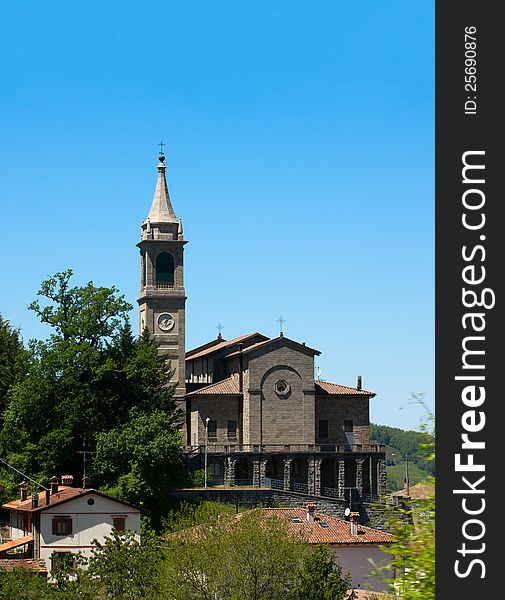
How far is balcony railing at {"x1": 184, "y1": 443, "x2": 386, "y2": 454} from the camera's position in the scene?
78.3 m

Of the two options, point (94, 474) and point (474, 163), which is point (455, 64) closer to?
point (474, 163)

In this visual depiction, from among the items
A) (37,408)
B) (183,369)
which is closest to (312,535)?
(37,408)

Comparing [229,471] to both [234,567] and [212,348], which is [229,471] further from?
[234,567]

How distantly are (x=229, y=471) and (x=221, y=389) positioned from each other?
5.72 m

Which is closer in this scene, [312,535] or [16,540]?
[312,535]

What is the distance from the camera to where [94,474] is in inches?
2773

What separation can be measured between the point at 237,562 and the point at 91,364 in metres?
32.0

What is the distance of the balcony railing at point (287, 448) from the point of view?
7831cm

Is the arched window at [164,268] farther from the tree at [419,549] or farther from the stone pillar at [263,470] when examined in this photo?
the tree at [419,549]

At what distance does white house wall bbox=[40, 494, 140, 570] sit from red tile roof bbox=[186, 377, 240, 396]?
19476mm

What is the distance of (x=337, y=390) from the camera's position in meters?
84.3

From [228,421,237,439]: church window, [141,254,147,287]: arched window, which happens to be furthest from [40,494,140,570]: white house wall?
[141,254,147,287]: arched window

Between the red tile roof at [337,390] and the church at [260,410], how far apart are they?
60mm

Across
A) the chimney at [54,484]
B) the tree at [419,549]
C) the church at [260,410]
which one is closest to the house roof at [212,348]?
the church at [260,410]
